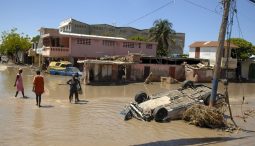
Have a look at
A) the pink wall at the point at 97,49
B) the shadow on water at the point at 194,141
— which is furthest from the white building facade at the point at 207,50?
the shadow on water at the point at 194,141

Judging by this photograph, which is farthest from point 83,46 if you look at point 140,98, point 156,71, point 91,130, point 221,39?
point 91,130

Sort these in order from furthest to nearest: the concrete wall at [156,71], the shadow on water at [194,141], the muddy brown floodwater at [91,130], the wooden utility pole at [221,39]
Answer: the concrete wall at [156,71]
the wooden utility pole at [221,39]
the shadow on water at [194,141]
the muddy brown floodwater at [91,130]

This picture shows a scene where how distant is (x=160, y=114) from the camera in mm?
13531

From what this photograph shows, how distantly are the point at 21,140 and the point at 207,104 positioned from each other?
8.19 metres

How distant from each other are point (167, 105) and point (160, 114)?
863mm

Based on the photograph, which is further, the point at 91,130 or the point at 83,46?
the point at 83,46

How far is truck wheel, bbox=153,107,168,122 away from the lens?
44.0ft

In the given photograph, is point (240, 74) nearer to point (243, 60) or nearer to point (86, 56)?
point (243, 60)

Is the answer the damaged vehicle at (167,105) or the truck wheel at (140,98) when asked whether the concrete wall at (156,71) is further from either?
the damaged vehicle at (167,105)

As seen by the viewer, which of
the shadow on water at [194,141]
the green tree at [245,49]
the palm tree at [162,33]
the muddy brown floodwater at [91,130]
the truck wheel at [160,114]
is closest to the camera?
the muddy brown floodwater at [91,130]

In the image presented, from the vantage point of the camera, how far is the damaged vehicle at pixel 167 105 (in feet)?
44.7

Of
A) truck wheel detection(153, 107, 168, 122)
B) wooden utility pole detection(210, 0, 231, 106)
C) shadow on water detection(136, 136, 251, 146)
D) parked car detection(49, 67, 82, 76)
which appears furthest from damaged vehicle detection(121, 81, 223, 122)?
parked car detection(49, 67, 82, 76)

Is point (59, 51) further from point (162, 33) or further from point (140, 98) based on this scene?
point (140, 98)

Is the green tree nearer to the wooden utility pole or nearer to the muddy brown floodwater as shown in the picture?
the muddy brown floodwater
